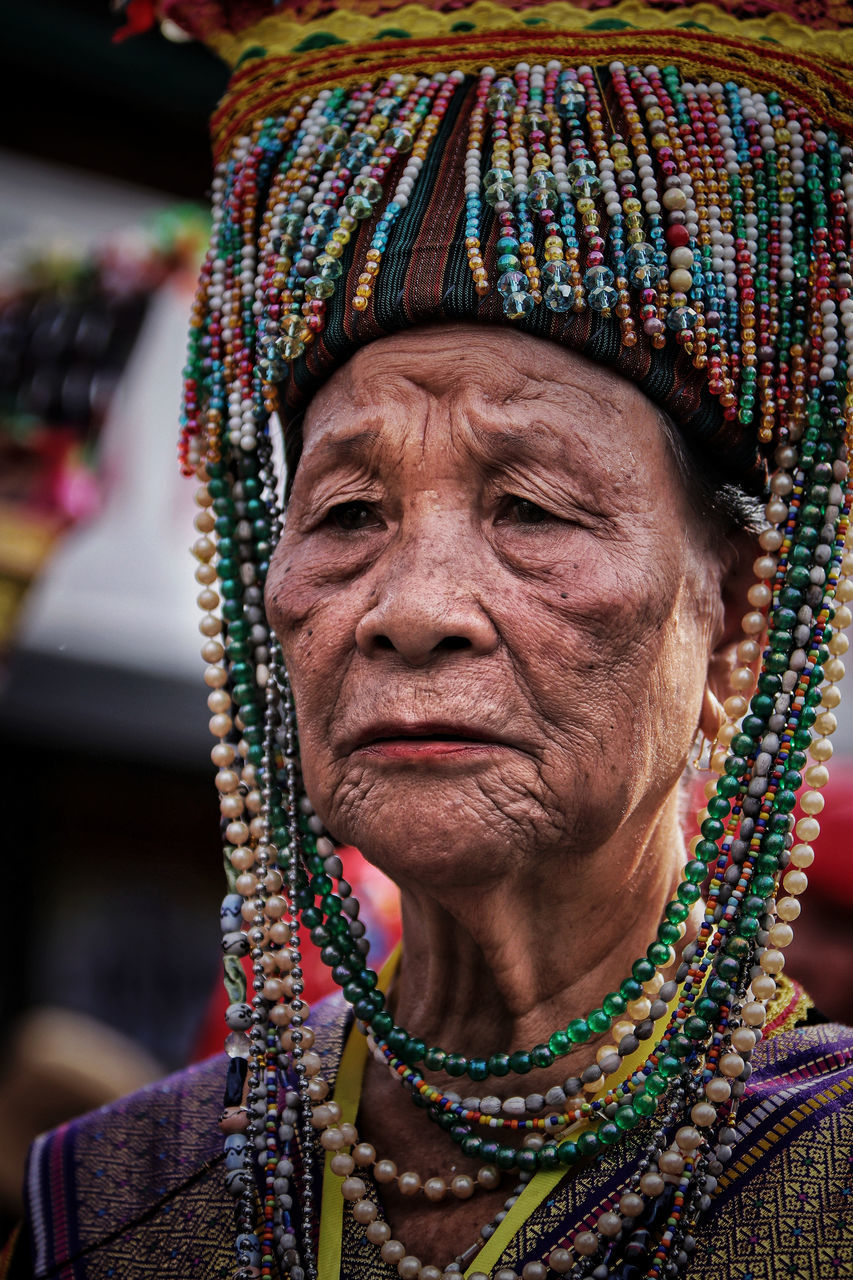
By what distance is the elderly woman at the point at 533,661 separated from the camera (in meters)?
1.66

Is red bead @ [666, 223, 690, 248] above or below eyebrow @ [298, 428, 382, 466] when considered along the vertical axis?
above

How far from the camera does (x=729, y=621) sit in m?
1.96

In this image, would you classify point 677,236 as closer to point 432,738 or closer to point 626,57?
point 626,57

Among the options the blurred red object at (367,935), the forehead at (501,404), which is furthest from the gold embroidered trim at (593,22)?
the blurred red object at (367,935)

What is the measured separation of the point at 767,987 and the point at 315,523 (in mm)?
909

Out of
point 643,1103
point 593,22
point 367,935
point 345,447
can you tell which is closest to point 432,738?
point 345,447

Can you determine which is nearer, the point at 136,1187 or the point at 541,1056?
the point at 541,1056

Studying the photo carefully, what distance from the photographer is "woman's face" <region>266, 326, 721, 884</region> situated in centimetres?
164

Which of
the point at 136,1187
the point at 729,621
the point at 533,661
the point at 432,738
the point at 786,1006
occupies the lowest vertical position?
the point at 136,1187

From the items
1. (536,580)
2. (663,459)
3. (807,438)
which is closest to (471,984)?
(536,580)

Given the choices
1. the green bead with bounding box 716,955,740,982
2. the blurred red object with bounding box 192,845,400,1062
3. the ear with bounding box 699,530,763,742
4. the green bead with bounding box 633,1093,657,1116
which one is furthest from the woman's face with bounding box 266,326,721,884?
the blurred red object with bounding box 192,845,400,1062

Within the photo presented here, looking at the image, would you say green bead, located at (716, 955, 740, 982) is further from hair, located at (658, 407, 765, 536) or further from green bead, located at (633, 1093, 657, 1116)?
hair, located at (658, 407, 765, 536)

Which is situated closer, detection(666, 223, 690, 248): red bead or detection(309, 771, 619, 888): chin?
detection(309, 771, 619, 888): chin

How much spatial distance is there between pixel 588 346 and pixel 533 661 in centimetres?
44
